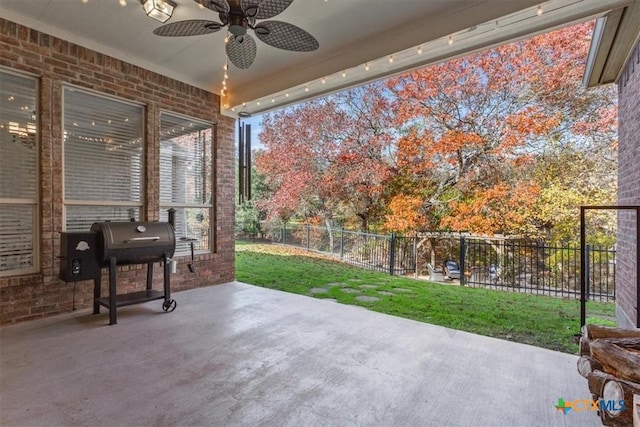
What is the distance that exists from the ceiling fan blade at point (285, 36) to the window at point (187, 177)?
2.78 m

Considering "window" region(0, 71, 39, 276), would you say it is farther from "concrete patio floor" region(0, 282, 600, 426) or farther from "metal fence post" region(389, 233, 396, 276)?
"metal fence post" region(389, 233, 396, 276)

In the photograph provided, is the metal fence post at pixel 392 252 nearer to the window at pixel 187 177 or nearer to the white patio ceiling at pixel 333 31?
the white patio ceiling at pixel 333 31

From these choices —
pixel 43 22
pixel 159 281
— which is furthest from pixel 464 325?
pixel 43 22

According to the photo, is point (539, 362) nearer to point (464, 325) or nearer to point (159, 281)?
point (464, 325)

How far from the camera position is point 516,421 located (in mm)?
1734

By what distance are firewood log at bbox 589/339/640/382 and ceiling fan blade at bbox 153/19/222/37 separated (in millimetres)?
3176

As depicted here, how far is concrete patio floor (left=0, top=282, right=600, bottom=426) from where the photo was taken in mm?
1767

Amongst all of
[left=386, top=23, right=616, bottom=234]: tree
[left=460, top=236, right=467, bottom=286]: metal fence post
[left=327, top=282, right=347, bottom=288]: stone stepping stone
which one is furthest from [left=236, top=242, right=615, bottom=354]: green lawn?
[left=386, top=23, right=616, bottom=234]: tree

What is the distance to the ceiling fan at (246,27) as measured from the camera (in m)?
2.16

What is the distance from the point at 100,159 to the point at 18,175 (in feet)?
2.67

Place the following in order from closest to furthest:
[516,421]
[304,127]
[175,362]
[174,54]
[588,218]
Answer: [516,421], [175,362], [174,54], [588,218], [304,127]

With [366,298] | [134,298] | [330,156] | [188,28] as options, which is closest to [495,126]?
[330,156]

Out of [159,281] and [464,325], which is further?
[159,281]

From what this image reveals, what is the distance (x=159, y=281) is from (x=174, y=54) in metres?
3.11
